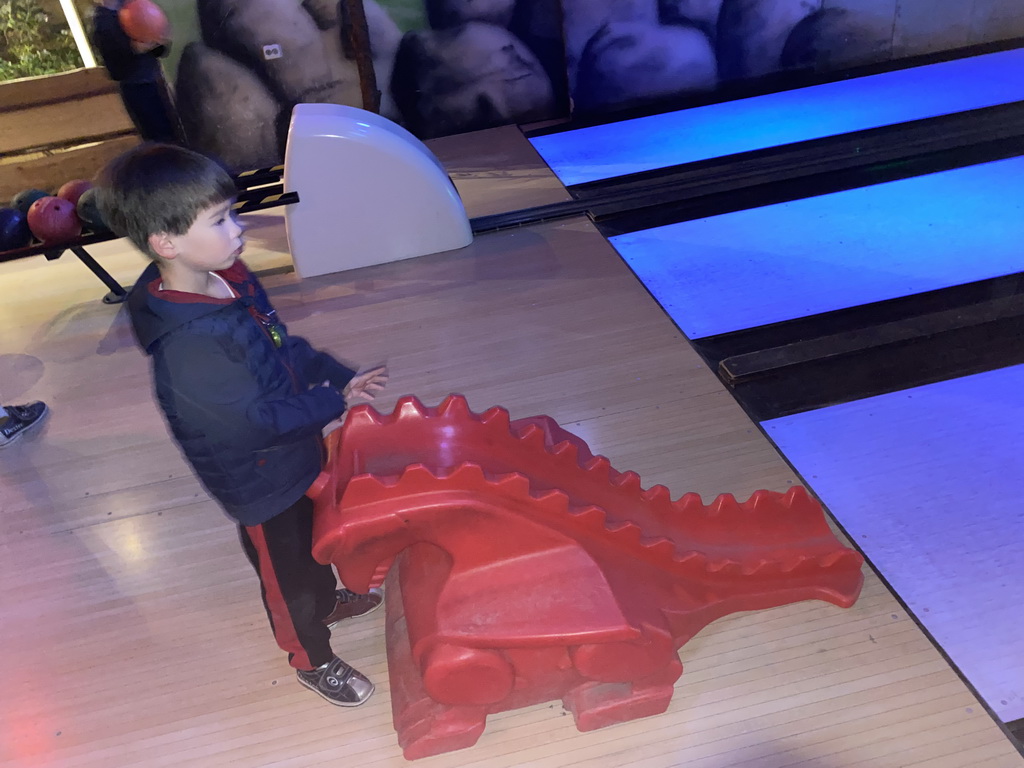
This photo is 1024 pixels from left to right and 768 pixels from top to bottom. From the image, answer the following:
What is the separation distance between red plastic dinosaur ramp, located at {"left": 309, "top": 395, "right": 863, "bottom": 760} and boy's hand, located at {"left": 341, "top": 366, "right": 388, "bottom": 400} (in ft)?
0.21

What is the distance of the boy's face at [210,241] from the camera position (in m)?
1.13

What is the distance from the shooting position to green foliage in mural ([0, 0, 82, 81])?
401cm

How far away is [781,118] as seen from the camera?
4023 millimetres

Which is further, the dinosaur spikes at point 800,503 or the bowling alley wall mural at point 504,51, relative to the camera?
the bowling alley wall mural at point 504,51

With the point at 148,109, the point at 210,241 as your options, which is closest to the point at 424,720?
the point at 210,241

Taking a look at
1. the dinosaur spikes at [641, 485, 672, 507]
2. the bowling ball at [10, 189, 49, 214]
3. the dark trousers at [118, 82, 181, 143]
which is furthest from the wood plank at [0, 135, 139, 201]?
the dinosaur spikes at [641, 485, 672, 507]

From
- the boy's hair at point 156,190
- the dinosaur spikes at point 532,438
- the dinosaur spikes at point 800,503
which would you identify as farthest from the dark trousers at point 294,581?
the dinosaur spikes at point 800,503

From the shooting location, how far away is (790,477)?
1.96 m

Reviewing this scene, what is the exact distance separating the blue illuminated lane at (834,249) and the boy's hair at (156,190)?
5.67ft

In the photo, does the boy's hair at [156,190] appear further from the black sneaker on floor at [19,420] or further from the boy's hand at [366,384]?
the black sneaker on floor at [19,420]

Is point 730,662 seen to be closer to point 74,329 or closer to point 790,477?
point 790,477

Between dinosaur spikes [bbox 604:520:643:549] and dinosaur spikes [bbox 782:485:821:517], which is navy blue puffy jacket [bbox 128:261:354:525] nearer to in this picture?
dinosaur spikes [bbox 604:520:643:549]

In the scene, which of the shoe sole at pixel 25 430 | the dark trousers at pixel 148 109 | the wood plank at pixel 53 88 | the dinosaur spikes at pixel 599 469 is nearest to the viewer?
the dinosaur spikes at pixel 599 469

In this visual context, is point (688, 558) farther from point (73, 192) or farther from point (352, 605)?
point (73, 192)
